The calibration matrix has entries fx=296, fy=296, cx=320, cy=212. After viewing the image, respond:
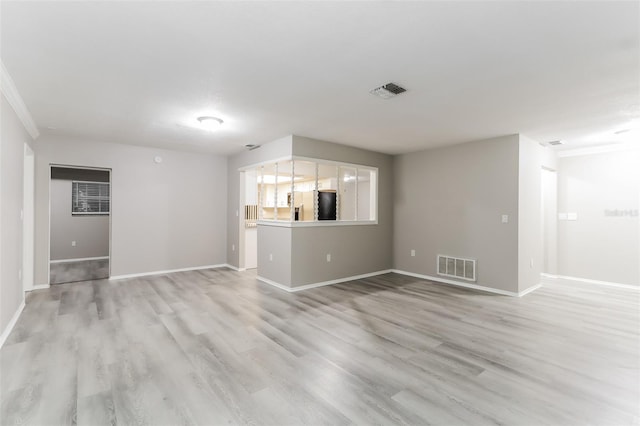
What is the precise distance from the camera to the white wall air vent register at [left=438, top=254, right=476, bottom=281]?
203 inches

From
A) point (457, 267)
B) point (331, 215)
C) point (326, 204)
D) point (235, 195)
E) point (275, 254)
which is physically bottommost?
point (457, 267)

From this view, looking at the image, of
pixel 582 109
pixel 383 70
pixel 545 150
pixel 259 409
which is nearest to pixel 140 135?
pixel 383 70

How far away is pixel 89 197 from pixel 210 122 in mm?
6142

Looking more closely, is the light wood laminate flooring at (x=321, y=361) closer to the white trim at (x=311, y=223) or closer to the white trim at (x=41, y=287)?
the white trim at (x=41, y=287)

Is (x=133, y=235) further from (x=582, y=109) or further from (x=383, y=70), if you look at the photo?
(x=582, y=109)

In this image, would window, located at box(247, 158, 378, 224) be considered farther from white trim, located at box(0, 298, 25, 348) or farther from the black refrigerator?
white trim, located at box(0, 298, 25, 348)

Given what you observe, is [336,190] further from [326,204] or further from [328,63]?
[328,63]

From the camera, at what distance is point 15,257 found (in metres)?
3.43

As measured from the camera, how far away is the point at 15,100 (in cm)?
324

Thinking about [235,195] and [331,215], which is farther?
[235,195]

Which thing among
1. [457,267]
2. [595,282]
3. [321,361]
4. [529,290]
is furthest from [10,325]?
[595,282]

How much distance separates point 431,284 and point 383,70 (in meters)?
4.01

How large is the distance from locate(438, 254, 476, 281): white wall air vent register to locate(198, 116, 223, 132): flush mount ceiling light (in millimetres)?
4465

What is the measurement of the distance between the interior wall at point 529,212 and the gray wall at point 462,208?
11 centimetres
